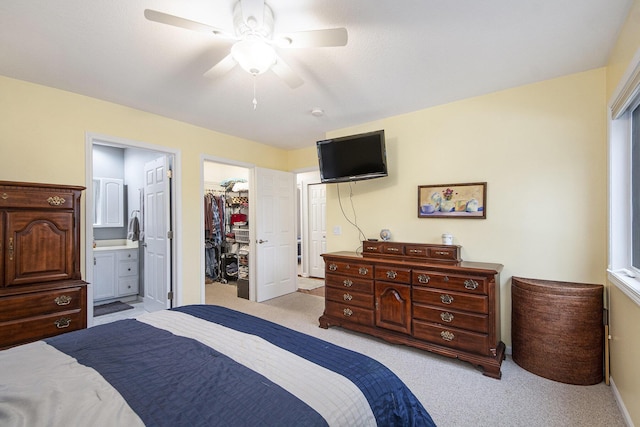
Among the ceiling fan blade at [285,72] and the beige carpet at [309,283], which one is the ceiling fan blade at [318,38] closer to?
the ceiling fan blade at [285,72]

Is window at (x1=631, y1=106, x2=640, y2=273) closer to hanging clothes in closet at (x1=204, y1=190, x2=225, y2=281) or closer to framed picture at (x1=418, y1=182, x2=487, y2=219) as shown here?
framed picture at (x1=418, y1=182, x2=487, y2=219)

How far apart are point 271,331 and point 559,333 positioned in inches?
86.4

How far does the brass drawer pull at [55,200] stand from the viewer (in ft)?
7.59

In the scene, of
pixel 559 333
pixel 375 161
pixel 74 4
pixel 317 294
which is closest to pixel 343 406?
pixel 559 333

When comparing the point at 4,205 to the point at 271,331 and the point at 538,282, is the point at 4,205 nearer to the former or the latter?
the point at 271,331

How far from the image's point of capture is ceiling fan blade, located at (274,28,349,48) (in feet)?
4.85

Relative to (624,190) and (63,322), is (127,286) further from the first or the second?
(624,190)

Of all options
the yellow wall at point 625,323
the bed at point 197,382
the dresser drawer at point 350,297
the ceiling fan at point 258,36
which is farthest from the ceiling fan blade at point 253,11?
the dresser drawer at point 350,297

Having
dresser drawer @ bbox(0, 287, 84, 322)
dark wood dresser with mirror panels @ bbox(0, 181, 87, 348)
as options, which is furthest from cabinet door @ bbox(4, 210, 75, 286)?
dresser drawer @ bbox(0, 287, 84, 322)

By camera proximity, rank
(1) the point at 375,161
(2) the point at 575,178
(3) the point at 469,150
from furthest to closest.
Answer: (1) the point at 375,161, (3) the point at 469,150, (2) the point at 575,178

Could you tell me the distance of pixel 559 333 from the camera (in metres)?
2.18

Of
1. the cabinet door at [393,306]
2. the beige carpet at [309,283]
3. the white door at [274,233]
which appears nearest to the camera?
the cabinet door at [393,306]

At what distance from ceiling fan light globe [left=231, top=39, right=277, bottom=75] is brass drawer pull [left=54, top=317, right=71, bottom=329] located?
2391 mm

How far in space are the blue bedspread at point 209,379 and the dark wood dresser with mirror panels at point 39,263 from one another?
1041mm
